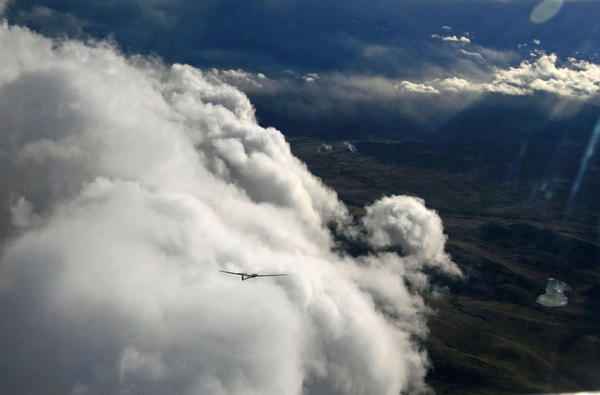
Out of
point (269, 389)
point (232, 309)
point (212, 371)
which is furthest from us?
point (232, 309)

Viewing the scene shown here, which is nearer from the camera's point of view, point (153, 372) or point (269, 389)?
point (153, 372)

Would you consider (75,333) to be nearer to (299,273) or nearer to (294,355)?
(294,355)

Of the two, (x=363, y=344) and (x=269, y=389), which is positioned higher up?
(x=269, y=389)

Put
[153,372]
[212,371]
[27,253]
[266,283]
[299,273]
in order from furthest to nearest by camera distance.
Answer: [299,273]
[266,283]
[27,253]
[212,371]
[153,372]

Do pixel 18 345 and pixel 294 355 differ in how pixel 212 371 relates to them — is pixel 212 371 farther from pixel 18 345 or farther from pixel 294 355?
pixel 18 345

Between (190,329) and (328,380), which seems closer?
(190,329)

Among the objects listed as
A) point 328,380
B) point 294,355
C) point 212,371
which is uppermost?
point 212,371

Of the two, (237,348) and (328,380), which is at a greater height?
(237,348)

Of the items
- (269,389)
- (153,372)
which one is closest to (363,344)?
(269,389)

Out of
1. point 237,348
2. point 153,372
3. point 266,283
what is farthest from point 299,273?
point 153,372
